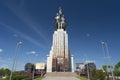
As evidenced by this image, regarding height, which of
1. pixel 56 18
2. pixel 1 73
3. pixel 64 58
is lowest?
pixel 1 73

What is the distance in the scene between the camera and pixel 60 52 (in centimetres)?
9569

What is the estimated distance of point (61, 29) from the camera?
341ft

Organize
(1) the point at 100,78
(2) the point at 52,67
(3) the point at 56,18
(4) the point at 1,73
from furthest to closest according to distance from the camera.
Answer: (4) the point at 1,73, (3) the point at 56,18, (2) the point at 52,67, (1) the point at 100,78

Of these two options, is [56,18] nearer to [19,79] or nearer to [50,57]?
[50,57]

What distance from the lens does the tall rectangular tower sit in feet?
308

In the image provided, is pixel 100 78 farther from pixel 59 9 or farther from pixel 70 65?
pixel 59 9

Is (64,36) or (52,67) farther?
(64,36)

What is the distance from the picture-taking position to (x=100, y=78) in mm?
40719

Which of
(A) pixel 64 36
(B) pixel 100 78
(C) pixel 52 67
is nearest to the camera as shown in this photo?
(B) pixel 100 78

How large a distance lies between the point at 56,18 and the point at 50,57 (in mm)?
28753

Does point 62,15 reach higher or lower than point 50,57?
higher

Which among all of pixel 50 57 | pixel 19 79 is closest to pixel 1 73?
pixel 50 57

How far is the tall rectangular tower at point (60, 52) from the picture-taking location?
308ft

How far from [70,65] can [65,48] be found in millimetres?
13669
